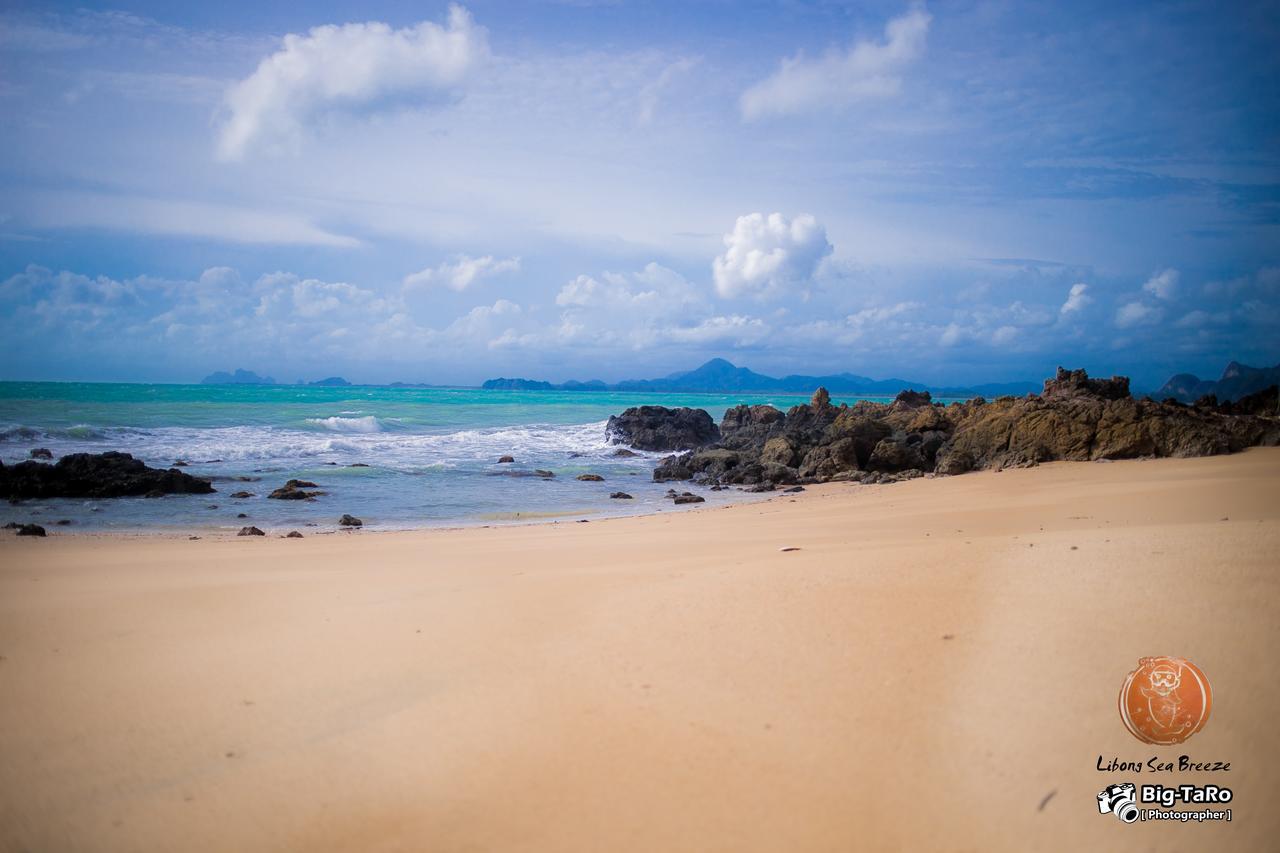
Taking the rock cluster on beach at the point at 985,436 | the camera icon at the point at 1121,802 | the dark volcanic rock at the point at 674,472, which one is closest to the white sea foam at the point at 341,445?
the dark volcanic rock at the point at 674,472

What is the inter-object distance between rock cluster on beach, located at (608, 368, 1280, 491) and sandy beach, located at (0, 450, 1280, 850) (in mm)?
8997

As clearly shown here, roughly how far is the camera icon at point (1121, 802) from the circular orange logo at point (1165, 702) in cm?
21

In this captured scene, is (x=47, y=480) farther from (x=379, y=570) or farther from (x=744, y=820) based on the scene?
(x=744, y=820)

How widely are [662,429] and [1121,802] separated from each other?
26013 millimetres

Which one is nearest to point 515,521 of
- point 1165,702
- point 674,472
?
point 674,472

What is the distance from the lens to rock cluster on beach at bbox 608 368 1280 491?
40.8ft

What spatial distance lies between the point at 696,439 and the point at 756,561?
23.2 m

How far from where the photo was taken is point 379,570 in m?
5.67

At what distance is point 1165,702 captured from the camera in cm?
219

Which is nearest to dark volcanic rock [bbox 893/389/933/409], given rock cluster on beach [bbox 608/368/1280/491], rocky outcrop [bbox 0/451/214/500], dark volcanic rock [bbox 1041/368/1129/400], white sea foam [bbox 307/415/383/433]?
rock cluster on beach [bbox 608/368/1280/491]

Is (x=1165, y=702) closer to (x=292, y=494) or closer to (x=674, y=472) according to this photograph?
(x=292, y=494)

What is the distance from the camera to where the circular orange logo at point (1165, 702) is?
83.9 inches

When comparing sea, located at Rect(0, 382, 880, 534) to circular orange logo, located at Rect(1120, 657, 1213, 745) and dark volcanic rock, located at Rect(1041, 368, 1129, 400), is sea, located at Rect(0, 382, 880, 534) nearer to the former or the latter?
dark volcanic rock, located at Rect(1041, 368, 1129, 400)

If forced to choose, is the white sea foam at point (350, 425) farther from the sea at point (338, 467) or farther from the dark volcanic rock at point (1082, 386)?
the dark volcanic rock at point (1082, 386)
